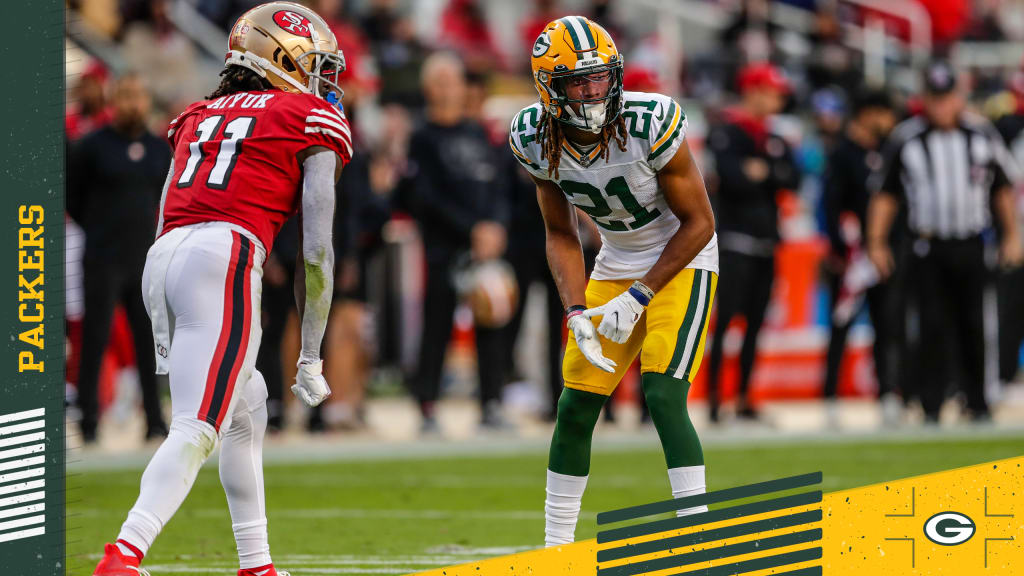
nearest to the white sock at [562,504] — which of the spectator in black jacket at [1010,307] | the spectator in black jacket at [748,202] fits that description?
the spectator in black jacket at [748,202]

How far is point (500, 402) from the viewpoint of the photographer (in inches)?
418

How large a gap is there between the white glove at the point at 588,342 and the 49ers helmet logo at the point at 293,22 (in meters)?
1.28

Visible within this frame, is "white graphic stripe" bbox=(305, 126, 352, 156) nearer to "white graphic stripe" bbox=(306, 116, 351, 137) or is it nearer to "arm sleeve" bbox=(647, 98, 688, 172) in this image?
"white graphic stripe" bbox=(306, 116, 351, 137)

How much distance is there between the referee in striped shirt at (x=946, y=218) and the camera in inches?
400

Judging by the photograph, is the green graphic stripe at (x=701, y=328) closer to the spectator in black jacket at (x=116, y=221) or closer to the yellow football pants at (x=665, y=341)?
the yellow football pants at (x=665, y=341)

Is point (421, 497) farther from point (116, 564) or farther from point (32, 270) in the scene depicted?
point (116, 564)

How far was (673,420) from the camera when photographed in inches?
193

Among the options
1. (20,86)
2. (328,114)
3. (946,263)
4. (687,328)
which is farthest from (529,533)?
(946,263)

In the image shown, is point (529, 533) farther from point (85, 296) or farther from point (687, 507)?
point (85, 296)

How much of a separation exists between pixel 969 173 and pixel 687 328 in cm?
579

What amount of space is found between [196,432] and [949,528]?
2185 millimetres

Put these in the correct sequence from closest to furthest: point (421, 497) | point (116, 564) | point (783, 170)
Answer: point (116, 564) → point (421, 497) → point (783, 170)

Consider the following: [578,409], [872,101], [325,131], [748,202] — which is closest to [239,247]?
[325,131]

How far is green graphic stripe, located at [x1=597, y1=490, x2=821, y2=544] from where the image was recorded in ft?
13.9
